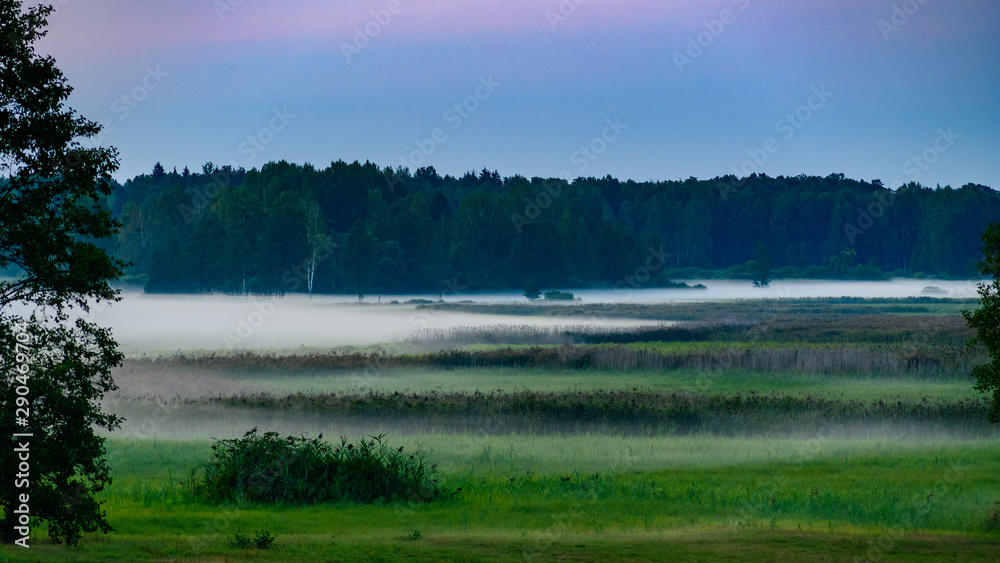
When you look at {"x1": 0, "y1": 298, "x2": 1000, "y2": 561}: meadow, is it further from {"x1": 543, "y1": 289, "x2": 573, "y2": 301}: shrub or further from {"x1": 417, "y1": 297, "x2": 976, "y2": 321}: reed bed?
{"x1": 543, "y1": 289, "x2": 573, "y2": 301}: shrub

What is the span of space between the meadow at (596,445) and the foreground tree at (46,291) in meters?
0.88

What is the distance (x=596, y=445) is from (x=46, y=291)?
19.4 metres

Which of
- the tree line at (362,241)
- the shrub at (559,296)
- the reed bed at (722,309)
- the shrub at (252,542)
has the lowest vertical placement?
the shrub at (252,542)

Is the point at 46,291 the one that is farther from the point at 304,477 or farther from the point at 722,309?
the point at 722,309

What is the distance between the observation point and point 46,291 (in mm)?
15484

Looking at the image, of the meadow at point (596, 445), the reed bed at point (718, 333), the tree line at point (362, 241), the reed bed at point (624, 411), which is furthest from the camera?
the tree line at point (362, 241)

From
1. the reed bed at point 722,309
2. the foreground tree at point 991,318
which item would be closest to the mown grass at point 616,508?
the foreground tree at point 991,318

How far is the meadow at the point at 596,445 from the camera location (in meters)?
17.0

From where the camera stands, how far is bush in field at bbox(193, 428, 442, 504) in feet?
71.5

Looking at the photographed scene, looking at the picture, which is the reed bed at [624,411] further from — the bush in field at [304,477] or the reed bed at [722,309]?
the reed bed at [722,309]

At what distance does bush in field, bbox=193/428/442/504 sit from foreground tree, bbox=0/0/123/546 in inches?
223

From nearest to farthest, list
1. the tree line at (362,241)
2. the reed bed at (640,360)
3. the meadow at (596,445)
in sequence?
the meadow at (596,445)
the reed bed at (640,360)
the tree line at (362,241)

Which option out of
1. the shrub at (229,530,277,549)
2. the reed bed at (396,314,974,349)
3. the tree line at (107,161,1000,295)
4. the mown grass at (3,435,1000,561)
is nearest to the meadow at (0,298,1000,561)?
the mown grass at (3,435,1000,561)

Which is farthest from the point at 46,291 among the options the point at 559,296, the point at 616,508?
the point at 559,296
